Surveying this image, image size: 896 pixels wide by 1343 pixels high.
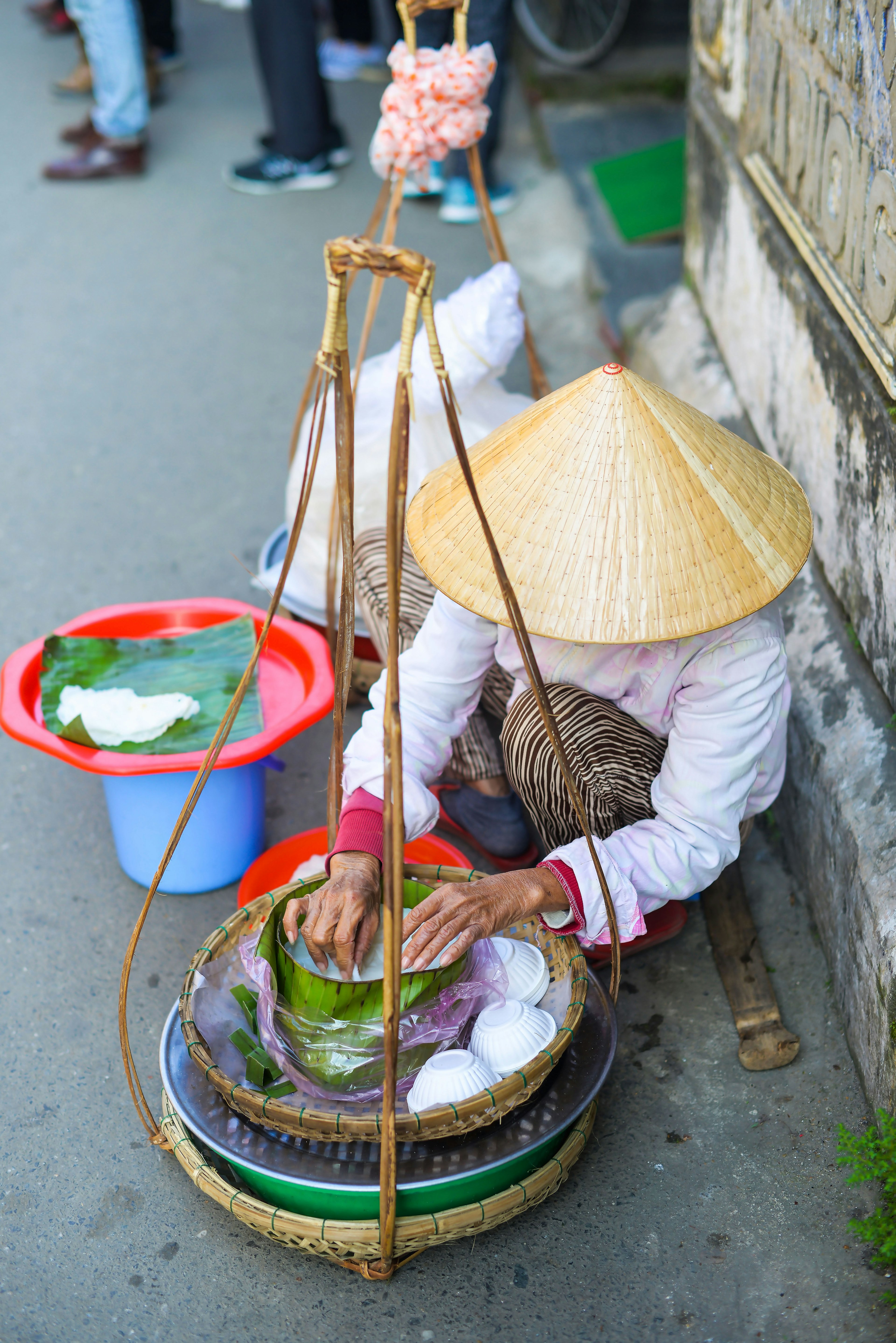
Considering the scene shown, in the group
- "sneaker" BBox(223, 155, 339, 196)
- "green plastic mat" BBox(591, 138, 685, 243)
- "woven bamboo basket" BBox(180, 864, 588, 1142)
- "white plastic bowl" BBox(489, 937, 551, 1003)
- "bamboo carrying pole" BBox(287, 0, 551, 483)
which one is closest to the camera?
"woven bamboo basket" BBox(180, 864, 588, 1142)

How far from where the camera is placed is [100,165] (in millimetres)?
4949

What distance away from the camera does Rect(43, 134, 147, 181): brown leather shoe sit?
494 centimetres

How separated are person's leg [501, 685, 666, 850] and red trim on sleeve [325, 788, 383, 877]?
0.85 ft

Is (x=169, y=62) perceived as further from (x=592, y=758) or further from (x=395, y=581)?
(x=395, y=581)

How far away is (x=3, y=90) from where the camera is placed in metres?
5.82

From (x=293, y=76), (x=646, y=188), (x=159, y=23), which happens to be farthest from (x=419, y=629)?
(x=159, y=23)

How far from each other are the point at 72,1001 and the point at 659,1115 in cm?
95

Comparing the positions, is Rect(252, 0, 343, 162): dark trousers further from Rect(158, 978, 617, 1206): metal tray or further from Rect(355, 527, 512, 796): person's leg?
Rect(158, 978, 617, 1206): metal tray

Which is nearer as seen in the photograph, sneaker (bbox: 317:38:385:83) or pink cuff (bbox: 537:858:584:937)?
pink cuff (bbox: 537:858:584:937)

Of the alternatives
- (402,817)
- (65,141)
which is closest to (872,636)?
(402,817)

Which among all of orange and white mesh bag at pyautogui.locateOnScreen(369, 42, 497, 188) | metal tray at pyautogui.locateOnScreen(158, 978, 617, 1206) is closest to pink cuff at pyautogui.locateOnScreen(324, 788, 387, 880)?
metal tray at pyautogui.locateOnScreen(158, 978, 617, 1206)

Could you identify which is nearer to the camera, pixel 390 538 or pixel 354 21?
pixel 390 538

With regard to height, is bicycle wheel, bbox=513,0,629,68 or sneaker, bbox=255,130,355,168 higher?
bicycle wheel, bbox=513,0,629,68

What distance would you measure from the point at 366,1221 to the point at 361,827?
49 cm
